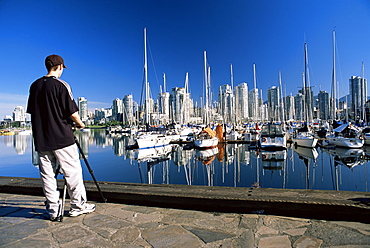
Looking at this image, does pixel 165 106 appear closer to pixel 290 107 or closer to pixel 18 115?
pixel 290 107

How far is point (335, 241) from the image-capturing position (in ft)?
7.72

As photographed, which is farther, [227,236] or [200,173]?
[200,173]

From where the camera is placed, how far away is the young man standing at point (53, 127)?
2.97 m

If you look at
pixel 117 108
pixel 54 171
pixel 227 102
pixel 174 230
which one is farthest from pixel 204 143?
pixel 117 108

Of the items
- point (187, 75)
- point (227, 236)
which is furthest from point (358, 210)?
point (187, 75)

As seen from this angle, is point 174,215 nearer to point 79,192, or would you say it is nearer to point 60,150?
point 79,192

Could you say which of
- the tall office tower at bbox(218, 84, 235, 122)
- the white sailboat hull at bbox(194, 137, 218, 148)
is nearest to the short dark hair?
the white sailboat hull at bbox(194, 137, 218, 148)

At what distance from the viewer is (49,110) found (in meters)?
2.97

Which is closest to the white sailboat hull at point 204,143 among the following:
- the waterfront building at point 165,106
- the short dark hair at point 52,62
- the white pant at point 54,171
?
the white pant at point 54,171

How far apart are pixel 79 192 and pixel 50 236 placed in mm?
673

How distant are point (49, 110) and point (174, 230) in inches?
86.5

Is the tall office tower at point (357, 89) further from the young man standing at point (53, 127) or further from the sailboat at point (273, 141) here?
the young man standing at point (53, 127)

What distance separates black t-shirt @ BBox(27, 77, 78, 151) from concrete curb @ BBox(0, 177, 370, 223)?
1352mm

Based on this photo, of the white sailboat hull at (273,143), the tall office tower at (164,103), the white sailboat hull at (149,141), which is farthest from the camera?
the tall office tower at (164,103)
